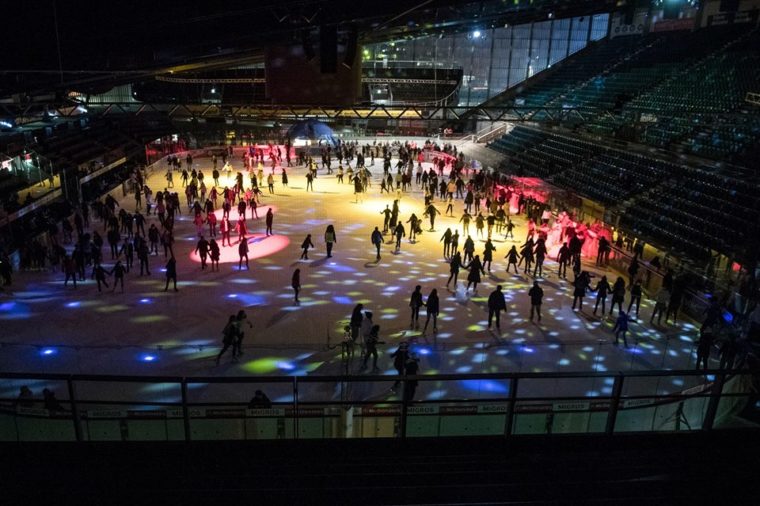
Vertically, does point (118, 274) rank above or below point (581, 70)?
below

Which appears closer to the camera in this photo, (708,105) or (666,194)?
(666,194)

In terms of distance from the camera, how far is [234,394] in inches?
303

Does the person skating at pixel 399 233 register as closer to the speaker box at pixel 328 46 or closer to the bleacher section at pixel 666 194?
the speaker box at pixel 328 46

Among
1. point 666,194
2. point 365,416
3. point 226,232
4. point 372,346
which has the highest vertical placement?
point 666,194

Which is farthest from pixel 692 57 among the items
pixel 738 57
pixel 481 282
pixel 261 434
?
pixel 261 434

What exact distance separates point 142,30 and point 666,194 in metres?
17.3

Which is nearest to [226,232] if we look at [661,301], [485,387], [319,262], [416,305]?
[319,262]

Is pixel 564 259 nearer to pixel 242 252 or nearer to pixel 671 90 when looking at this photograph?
pixel 242 252

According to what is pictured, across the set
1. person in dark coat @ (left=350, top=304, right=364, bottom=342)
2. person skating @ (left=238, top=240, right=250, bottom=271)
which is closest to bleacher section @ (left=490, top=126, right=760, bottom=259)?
person in dark coat @ (left=350, top=304, right=364, bottom=342)

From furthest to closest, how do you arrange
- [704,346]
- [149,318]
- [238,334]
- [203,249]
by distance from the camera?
[203,249], [149,318], [238,334], [704,346]

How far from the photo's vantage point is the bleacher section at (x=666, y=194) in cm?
1541

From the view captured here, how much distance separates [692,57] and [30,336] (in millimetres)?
35123

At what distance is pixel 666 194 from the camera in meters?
19.0

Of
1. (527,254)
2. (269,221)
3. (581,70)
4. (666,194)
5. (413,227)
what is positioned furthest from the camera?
(581,70)
